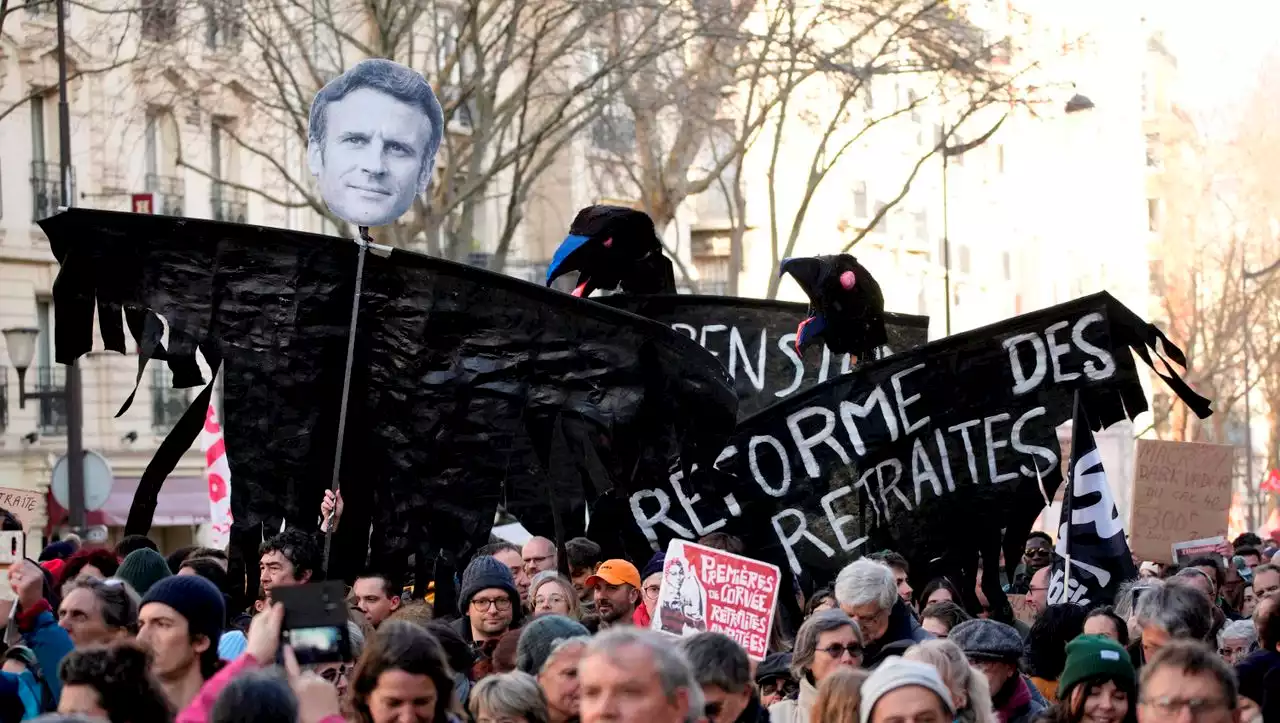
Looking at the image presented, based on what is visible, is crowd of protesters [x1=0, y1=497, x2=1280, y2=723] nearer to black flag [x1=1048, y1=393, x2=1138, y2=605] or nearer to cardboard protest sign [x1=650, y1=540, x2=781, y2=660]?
cardboard protest sign [x1=650, y1=540, x2=781, y2=660]

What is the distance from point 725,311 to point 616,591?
3.00 m

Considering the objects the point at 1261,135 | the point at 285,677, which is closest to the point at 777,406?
the point at 285,677

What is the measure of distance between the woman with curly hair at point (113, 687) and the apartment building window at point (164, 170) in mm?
29793

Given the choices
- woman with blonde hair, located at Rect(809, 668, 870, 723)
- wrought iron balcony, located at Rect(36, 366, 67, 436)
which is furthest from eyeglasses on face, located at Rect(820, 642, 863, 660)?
wrought iron balcony, located at Rect(36, 366, 67, 436)

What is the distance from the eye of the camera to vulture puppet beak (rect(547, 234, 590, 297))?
11.6 meters

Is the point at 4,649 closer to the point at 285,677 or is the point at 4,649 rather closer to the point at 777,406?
the point at 285,677

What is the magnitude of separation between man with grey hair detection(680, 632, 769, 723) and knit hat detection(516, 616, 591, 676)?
54 centimetres

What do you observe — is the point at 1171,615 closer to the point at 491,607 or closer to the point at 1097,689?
the point at 1097,689

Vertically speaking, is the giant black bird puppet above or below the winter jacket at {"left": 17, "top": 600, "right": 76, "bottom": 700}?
above

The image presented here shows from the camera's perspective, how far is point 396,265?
8805 mm

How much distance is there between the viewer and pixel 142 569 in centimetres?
918

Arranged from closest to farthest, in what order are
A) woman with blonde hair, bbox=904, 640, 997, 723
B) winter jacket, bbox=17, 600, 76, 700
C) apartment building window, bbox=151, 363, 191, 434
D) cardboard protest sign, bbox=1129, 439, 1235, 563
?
woman with blonde hair, bbox=904, 640, 997, 723, winter jacket, bbox=17, 600, 76, 700, cardboard protest sign, bbox=1129, 439, 1235, 563, apartment building window, bbox=151, 363, 191, 434

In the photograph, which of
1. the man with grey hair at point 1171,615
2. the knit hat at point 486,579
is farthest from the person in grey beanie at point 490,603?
the man with grey hair at point 1171,615

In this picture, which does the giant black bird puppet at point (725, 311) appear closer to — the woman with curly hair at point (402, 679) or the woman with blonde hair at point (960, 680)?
the woman with blonde hair at point (960, 680)
